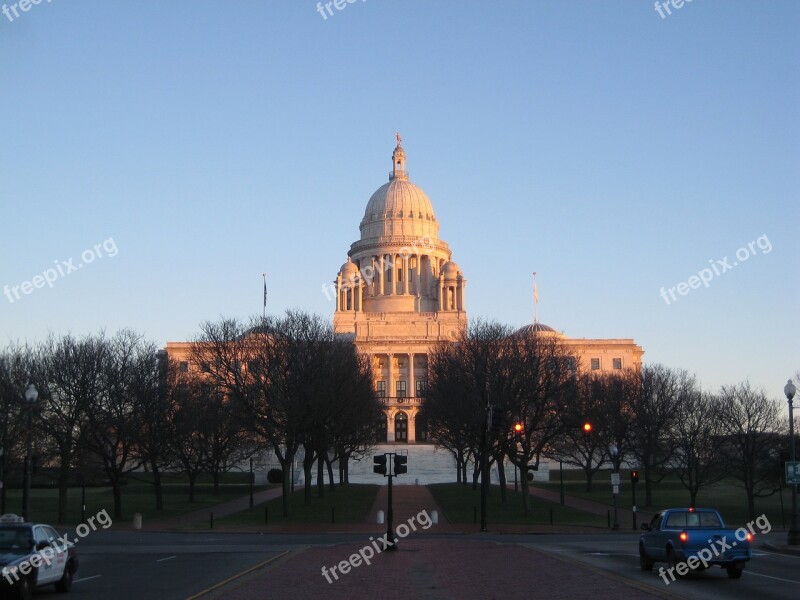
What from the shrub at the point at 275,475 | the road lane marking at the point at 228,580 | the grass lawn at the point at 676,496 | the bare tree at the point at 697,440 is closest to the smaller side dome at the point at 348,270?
the grass lawn at the point at 676,496

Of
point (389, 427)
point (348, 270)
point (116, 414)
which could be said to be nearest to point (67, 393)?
point (116, 414)

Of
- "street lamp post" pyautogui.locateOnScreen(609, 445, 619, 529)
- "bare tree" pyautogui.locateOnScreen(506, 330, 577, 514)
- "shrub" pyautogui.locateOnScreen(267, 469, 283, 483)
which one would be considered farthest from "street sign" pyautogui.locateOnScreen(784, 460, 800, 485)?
"shrub" pyautogui.locateOnScreen(267, 469, 283, 483)

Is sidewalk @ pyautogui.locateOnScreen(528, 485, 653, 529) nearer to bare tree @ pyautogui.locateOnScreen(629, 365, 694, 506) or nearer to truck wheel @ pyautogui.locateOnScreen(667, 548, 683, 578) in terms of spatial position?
bare tree @ pyautogui.locateOnScreen(629, 365, 694, 506)

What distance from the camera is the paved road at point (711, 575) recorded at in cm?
2197

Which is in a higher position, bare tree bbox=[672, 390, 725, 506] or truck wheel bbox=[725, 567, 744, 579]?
bare tree bbox=[672, 390, 725, 506]

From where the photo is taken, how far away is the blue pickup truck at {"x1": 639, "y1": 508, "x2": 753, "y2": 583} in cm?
2494

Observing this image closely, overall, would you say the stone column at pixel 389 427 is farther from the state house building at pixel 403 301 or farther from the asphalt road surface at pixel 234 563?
the asphalt road surface at pixel 234 563

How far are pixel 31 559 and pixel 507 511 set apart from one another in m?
45.1

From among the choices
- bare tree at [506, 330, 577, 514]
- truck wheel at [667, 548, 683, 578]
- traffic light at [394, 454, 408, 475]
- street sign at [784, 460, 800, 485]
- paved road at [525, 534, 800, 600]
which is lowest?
paved road at [525, 534, 800, 600]

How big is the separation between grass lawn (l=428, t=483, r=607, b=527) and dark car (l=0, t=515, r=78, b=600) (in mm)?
Result: 35049

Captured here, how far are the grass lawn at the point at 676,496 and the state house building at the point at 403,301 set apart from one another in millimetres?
49033

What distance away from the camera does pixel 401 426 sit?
151 meters

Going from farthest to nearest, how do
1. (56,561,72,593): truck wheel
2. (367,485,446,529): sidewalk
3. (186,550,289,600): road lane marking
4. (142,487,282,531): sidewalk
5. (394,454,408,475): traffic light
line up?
1. (367,485,446,529): sidewalk
2. (142,487,282,531): sidewalk
3. (394,454,408,475): traffic light
4. (56,561,72,593): truck wheel
5. (186,550,289,600): road lane marking

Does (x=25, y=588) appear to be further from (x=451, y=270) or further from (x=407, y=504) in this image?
(x=451, y=270)
